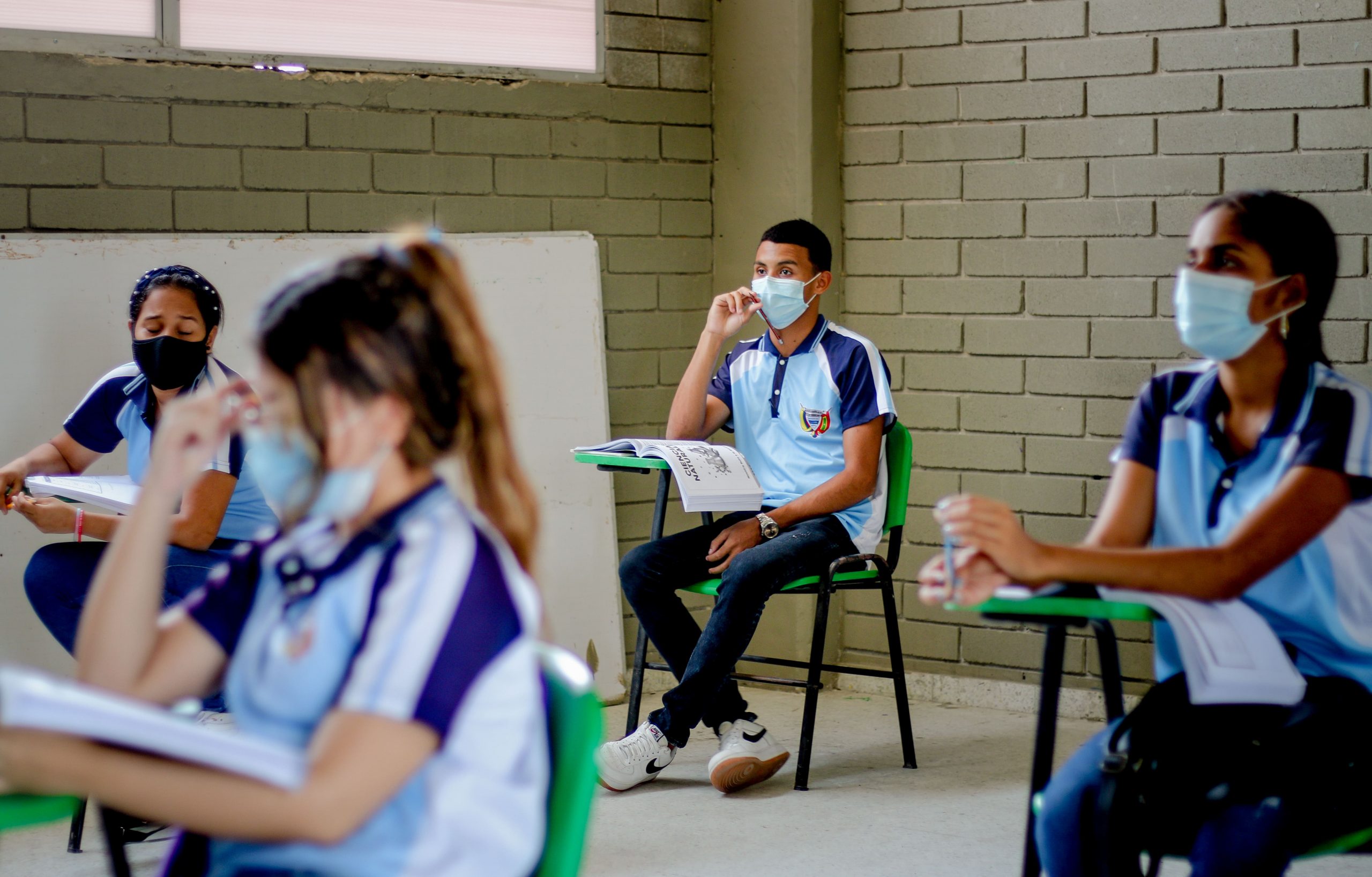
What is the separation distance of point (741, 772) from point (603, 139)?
74.9 inches

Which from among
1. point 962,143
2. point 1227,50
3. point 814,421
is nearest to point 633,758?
Result: point 814,421

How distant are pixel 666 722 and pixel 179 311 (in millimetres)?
1378

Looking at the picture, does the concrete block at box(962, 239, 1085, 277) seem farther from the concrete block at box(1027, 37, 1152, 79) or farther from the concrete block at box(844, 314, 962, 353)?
the concrete block at box(1027, 37, 1152, 79)

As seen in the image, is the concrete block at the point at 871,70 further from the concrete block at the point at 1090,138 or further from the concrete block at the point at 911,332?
the concrete block at the point at 911,332

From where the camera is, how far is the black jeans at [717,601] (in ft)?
9.72

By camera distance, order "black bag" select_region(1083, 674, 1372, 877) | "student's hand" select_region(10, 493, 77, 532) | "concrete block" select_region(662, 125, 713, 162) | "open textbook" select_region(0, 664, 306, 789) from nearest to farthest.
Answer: "open textbook" select_region(0, 664, 306, 789)
"black bag" select_region(1083, 674, 1372, 877)
"student's hand" select_region(10, 493, 77, 532)
"concrete block" select_region(662, 125, 713, 162)

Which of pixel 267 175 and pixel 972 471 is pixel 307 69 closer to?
pixel 267 175

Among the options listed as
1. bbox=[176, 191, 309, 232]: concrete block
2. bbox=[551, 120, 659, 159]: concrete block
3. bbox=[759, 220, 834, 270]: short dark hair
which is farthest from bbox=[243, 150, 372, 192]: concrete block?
bbox=[759, 220, 834, 270]: short dark hair

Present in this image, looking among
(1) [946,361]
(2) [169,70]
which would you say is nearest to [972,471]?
(1) [946,361]

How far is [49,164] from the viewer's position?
320cm

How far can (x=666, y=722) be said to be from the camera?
298cm

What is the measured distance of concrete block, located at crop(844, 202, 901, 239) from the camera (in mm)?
3799

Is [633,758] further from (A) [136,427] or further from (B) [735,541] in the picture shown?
(A) [136,427]

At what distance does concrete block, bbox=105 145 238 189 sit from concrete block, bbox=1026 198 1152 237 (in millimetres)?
2154
